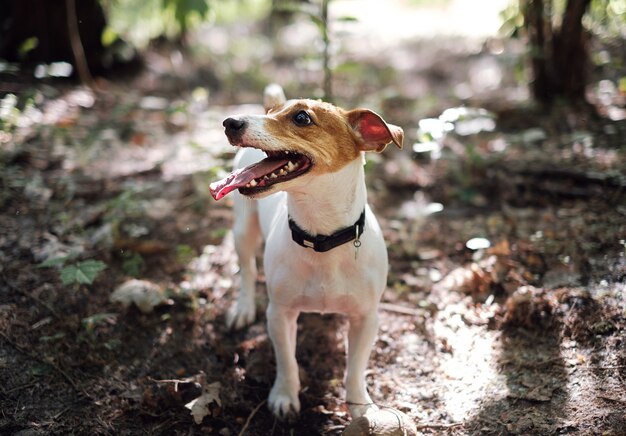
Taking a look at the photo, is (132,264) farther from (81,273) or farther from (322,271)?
(322,271)

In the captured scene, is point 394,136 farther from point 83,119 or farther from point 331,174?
point 83,119

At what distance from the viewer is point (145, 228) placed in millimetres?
5078

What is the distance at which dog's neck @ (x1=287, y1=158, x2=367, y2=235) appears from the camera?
2.86 metres

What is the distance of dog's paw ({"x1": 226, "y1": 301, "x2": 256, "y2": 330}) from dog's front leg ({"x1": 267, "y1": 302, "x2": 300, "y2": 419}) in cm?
75

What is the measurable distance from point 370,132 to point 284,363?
1506 mm

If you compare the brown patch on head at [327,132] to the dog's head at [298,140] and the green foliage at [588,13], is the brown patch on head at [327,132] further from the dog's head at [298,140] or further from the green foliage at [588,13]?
the green foliage at [588,13]

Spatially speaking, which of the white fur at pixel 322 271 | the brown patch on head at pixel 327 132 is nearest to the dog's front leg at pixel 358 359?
the white fur at pixel 322 271

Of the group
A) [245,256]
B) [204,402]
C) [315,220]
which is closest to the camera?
[315,220]

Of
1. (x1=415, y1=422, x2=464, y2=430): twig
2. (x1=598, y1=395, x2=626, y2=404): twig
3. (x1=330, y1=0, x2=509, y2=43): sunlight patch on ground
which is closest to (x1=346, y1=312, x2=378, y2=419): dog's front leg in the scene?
(x1=415, y1=422, x2=464, y2=430): twig

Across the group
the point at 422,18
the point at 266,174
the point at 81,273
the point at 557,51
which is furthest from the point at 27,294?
the point at 422,18

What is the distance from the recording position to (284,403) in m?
3.42

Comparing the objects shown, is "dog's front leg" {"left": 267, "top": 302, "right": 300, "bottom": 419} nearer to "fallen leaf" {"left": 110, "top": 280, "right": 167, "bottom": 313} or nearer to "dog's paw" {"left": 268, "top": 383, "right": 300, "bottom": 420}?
"dog's paw" {"left": 268, "top": 383, "right": 300, "bottom": 420}

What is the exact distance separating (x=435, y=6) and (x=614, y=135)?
1018 cm

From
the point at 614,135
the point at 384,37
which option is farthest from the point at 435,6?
the point at 614,135
